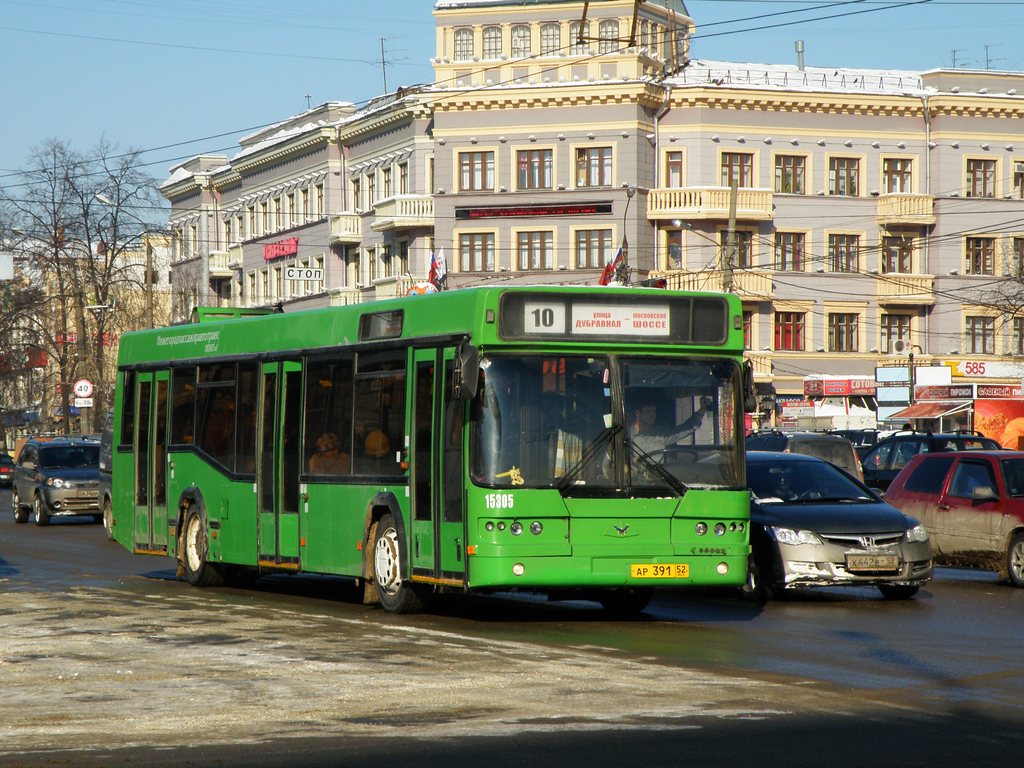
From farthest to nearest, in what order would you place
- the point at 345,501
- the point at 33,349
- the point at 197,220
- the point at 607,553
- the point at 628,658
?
the point at 197,220
the point at 33,349
the point at 345,501
the point at 607,553
the point at 628,658

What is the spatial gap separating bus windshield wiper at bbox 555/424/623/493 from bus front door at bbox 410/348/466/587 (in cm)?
85

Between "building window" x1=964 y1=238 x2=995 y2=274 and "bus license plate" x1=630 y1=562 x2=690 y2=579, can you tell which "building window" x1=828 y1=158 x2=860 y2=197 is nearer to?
"building window" x1=964 y1=238 x2=995 y2=274

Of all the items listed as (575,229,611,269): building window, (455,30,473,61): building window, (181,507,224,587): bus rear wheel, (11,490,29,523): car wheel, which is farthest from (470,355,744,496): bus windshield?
(455,30,473,61): building window

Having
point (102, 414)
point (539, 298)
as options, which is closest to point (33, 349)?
point (102, 414)

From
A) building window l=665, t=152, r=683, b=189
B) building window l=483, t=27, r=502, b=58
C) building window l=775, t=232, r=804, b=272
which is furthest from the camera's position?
building window l=775, t=232, r=804, b=272

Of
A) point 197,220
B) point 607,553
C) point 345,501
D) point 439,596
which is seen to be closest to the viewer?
point 607,553

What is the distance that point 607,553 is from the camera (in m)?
14.7

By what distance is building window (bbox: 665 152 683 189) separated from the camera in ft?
233

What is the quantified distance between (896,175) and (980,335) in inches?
289

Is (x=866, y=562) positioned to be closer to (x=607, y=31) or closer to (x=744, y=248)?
(x=744, y=248)

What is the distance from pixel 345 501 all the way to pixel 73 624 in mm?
2902

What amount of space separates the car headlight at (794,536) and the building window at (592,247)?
170 feet

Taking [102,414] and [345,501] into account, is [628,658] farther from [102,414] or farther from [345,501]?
[102,414]

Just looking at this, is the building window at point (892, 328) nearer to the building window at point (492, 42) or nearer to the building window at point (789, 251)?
the building window at point (789, 251)
